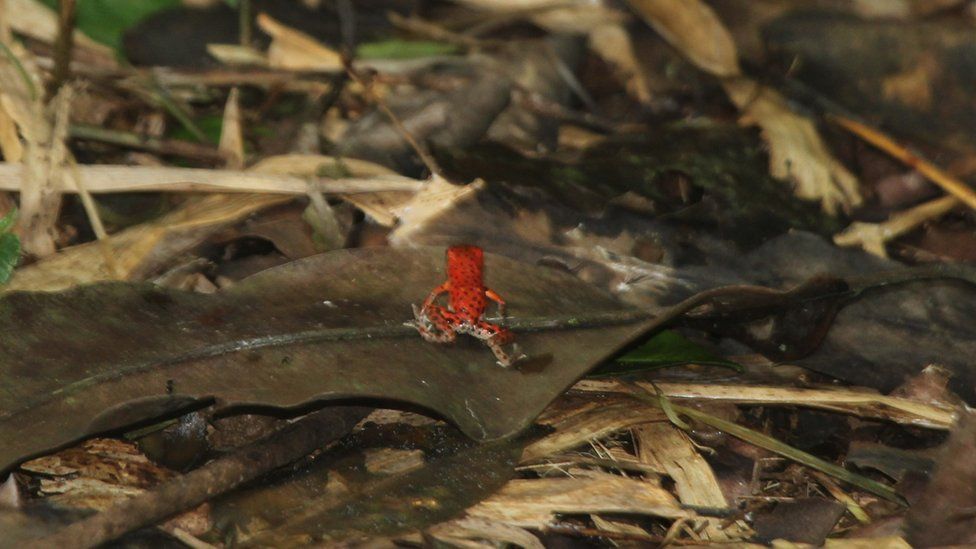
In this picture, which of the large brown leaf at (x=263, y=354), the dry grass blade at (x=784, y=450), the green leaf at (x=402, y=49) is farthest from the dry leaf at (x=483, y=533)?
the green leaf at (x=402, y=49)

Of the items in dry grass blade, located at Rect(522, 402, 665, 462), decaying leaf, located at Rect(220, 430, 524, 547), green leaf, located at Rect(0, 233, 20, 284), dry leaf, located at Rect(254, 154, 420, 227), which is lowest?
dry grass blade, located at Rect(522, 402, 665, 462)

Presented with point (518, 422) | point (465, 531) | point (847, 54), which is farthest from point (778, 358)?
point (847, 54)

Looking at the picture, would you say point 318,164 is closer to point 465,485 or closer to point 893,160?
point 465,485

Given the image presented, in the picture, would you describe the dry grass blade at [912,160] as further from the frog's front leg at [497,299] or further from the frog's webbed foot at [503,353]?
the frog's webbed foot at [503,353]

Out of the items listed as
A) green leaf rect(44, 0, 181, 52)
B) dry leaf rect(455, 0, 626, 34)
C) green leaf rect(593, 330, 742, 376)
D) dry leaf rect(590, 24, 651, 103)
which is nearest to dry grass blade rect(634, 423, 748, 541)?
green leaf rect(593, 330, 742, 376)

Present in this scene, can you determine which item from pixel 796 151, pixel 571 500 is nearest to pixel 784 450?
pixel 571 500

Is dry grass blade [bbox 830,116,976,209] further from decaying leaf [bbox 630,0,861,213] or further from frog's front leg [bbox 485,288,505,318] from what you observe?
frog's front leg [bbox 485,288,505,318]
